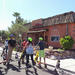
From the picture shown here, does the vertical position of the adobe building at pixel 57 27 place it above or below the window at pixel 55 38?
above

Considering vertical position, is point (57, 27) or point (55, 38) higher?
point (57, 27)

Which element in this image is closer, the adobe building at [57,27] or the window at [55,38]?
the adobe building at [57,27]

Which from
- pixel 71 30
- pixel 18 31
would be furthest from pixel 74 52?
pixel 18 31

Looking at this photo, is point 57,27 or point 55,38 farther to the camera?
point 55,38

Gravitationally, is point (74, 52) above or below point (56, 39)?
below

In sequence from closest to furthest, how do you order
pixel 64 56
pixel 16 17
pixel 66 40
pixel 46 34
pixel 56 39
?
pixel 64 56
pixel 66 40
pixel 56 39
pixel 46 34
pixel 16 17

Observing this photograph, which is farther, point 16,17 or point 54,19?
point 16,17

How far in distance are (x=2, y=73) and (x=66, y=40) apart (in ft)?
26.8

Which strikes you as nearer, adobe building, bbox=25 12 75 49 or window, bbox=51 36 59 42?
adobe building, bbox=25 12 75 49

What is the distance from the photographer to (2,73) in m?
5.73

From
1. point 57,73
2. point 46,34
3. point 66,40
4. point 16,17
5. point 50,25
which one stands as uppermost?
point 16,17

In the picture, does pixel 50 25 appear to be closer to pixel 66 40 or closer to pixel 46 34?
pixel 46 34

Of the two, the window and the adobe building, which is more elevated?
the adobe building

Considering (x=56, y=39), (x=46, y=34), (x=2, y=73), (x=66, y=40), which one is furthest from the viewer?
(x=46, y=34)
